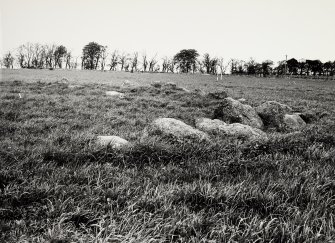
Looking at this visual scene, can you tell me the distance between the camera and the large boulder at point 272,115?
870cm

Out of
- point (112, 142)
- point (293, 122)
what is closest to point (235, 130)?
point (112, 142)

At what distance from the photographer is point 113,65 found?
374 ft

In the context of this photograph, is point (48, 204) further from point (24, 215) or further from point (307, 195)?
point (307, 195)

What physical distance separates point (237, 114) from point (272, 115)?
152cm

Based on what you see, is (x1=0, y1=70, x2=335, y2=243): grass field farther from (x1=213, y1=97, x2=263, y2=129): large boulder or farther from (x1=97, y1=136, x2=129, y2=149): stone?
(x1=213, y1=97, x2=263, y2=129): large boulder

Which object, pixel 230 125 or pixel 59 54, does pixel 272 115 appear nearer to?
pixel 230 125

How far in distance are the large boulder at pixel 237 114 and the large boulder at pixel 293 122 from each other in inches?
33.9

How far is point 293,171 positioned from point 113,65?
383 feet

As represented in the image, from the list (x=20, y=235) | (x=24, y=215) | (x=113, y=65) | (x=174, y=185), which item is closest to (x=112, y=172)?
(x=174, y=185)

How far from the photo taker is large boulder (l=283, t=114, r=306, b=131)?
331 inches

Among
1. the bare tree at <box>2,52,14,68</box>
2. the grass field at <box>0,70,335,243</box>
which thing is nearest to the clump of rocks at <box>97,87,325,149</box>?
the grass field at <box>0,70,335,243</box>

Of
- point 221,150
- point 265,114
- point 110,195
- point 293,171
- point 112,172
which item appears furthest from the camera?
point 265,114

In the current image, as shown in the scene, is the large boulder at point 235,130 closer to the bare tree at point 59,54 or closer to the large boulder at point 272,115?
Answer: the large boulder at point 272,115

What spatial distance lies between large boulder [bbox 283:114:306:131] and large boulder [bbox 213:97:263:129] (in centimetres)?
86
